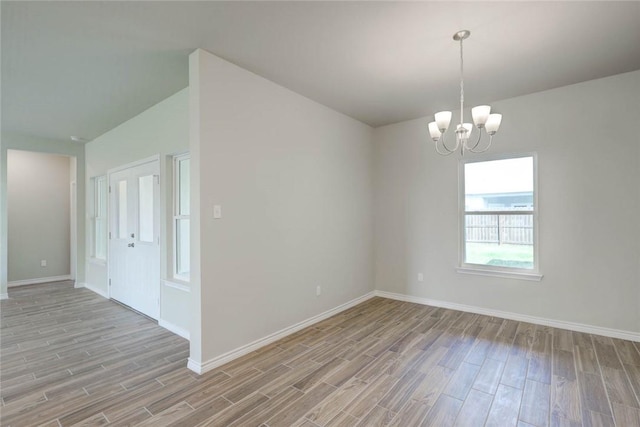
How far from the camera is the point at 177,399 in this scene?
2139 millimetres

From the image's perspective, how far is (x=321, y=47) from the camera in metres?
2.53

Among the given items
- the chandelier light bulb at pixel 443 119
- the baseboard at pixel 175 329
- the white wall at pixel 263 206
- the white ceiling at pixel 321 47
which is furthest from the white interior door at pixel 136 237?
the chandelier light bulb at pixel 443 119

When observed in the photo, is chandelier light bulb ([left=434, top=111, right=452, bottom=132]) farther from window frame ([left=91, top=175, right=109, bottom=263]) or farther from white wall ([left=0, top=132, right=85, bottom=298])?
white wall ([left=0, top=132, right=85, bottom=298])

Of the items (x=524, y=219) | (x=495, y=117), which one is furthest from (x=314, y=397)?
(x=524, y=219)

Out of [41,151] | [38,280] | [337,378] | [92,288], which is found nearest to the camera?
[337,378]

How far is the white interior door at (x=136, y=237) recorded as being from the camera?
3809 millimetres

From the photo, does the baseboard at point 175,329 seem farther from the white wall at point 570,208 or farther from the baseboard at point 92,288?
the white wall at point 570,208

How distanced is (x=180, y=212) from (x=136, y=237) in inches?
48.3

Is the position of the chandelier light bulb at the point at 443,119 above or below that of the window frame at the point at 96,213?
above

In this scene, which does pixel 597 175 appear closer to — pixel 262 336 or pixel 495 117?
pixel 495 117

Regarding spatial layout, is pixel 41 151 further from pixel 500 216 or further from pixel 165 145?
pixel 500 216

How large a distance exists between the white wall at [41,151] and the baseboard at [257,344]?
4.63 meters

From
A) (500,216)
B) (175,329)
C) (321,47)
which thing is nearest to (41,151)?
(175,329)

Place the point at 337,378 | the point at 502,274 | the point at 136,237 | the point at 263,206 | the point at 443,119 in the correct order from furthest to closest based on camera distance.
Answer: the point at 136,237, the point at 502,274, the point at 263,206, the point at 443,119, the point at 337,378
